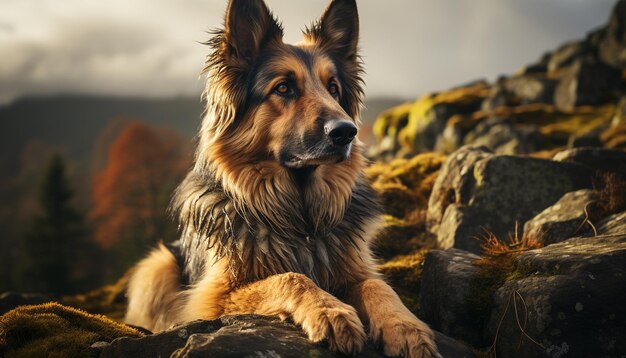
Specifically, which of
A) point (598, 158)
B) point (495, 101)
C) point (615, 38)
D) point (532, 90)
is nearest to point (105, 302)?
point (598, 158)

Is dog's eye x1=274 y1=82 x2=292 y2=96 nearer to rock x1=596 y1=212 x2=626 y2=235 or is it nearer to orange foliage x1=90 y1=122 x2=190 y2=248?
rock x1=596 y1=212 x2=626 y2=235

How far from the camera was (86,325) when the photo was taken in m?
4.44

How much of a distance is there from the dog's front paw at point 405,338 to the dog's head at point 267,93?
5.67ft

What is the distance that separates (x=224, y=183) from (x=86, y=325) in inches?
77.0

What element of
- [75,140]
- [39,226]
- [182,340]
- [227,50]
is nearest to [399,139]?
[39,226]

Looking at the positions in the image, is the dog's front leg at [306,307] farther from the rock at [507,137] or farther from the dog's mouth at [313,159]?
the rock at [507,137]

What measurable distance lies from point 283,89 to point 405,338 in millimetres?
2896

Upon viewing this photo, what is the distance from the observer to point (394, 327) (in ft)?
11.3

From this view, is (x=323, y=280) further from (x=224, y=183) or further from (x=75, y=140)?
(x=75, y=140)

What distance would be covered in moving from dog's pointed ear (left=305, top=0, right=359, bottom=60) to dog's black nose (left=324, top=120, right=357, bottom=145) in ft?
5.68

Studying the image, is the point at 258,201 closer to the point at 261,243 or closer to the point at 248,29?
the point at 261,243

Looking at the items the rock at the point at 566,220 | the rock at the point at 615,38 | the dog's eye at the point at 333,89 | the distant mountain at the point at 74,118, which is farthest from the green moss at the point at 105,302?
the distant mountain at the point at 74,118

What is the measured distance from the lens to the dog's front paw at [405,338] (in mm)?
3281

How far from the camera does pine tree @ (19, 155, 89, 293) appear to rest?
24703mm
